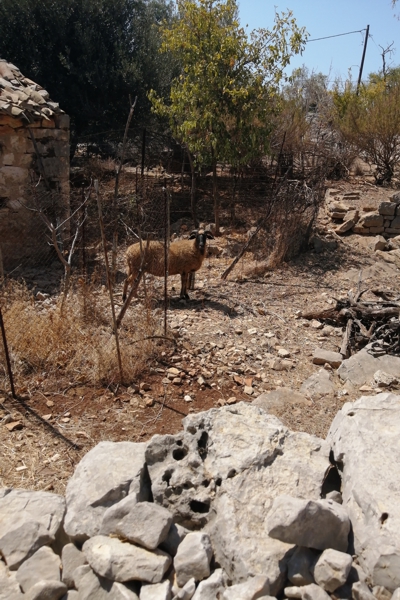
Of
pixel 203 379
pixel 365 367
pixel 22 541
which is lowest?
pixel 203 379

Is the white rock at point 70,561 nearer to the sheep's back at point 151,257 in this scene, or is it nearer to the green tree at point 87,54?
the sheep's back at point 151,257

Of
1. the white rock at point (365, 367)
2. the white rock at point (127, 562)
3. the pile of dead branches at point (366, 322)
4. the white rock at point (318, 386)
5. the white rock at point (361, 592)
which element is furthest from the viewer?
the pile of dead branches at point (366, 322)

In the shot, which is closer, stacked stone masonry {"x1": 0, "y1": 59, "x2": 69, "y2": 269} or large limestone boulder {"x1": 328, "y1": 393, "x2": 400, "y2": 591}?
large limestone boulder {"x1": 328, "y1": 393, "x2": 400, "y2": 591}

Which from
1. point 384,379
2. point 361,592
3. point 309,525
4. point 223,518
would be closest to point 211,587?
point 223,518

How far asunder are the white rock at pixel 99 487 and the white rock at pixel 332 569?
112cm

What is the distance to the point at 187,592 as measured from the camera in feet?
8.90

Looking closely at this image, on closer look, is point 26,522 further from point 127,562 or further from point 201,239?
point 201,239

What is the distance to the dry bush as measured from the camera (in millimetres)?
5582

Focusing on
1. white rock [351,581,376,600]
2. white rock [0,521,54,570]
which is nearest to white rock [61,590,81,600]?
→ white rock [0,521,54,570]

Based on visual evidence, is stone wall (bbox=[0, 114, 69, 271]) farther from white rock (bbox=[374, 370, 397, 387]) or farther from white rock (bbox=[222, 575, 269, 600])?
white rock (bbox=[222, 575, 269, 600])

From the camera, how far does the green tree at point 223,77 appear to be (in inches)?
402

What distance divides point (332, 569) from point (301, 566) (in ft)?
0.62

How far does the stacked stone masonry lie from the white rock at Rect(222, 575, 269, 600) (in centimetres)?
719

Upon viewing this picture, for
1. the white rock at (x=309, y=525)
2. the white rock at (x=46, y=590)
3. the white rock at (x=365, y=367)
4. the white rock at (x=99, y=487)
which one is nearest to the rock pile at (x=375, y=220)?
the white rock at (x=365, y=367)
